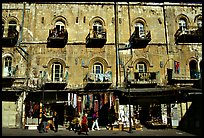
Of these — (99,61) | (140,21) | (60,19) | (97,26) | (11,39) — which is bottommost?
(99,61)

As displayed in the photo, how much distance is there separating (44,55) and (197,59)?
1424 centimetres

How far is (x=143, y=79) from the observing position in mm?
22062

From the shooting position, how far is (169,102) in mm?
22125

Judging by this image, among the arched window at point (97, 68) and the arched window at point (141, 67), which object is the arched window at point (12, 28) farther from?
the arched window at point (141, 67)

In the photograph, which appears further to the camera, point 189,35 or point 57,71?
point 189,35

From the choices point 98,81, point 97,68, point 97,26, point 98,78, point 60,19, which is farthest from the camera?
point 97,26

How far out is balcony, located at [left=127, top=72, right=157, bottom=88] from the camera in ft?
71.7

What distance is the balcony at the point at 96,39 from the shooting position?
22688mm

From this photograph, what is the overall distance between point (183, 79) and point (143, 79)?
3.67 metres

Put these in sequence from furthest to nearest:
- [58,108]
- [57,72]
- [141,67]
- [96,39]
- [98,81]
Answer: [141,67]
[57,72]
[96,39]
[58,108]
[98,81]

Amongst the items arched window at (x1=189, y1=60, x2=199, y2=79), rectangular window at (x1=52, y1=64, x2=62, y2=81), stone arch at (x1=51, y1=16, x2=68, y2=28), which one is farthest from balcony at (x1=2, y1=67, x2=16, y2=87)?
arched window at (x1=189, y1=60, x2=199, y2=79)

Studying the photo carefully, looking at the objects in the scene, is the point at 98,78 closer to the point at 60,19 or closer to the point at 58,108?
the point at 58,108

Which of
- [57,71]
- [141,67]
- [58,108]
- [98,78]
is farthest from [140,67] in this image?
[58,108]

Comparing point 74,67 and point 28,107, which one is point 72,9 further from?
point 28,107
